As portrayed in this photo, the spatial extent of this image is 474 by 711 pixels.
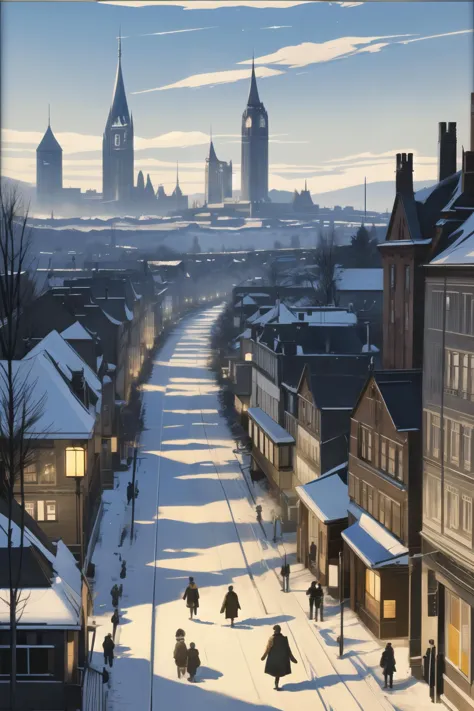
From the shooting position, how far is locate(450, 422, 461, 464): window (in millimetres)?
19094

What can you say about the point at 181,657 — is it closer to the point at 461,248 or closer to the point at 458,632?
the point at 458,632

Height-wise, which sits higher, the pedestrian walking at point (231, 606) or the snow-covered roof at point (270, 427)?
the snow-covered roof at point (270, 427)

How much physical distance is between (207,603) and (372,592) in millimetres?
4188

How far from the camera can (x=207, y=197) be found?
638 feet

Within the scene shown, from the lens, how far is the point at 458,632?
63.2ft

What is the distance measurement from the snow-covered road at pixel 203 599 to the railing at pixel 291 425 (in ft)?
9.19

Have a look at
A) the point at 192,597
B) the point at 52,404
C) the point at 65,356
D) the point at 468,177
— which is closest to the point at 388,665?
the point at 192,597

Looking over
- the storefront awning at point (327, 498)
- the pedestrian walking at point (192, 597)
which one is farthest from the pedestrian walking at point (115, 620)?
the storefront awning at point (327, 498)

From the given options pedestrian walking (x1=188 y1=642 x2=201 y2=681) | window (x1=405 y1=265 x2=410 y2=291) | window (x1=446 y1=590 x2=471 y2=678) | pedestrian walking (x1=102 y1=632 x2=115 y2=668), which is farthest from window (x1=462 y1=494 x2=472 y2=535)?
pedestrian walking (x1=102 y1=632 x2=115 y2=668)

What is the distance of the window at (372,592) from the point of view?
23672 millimetres

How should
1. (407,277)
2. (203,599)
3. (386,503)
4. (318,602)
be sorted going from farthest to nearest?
(203,599), (318,602), (407,277), (386,503)

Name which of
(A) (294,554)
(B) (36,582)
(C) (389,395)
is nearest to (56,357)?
(A) (294,554)

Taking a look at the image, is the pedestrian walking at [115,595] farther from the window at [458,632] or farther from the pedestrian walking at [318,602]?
the window at [458,632]

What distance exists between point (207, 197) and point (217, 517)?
16174 centimetres
